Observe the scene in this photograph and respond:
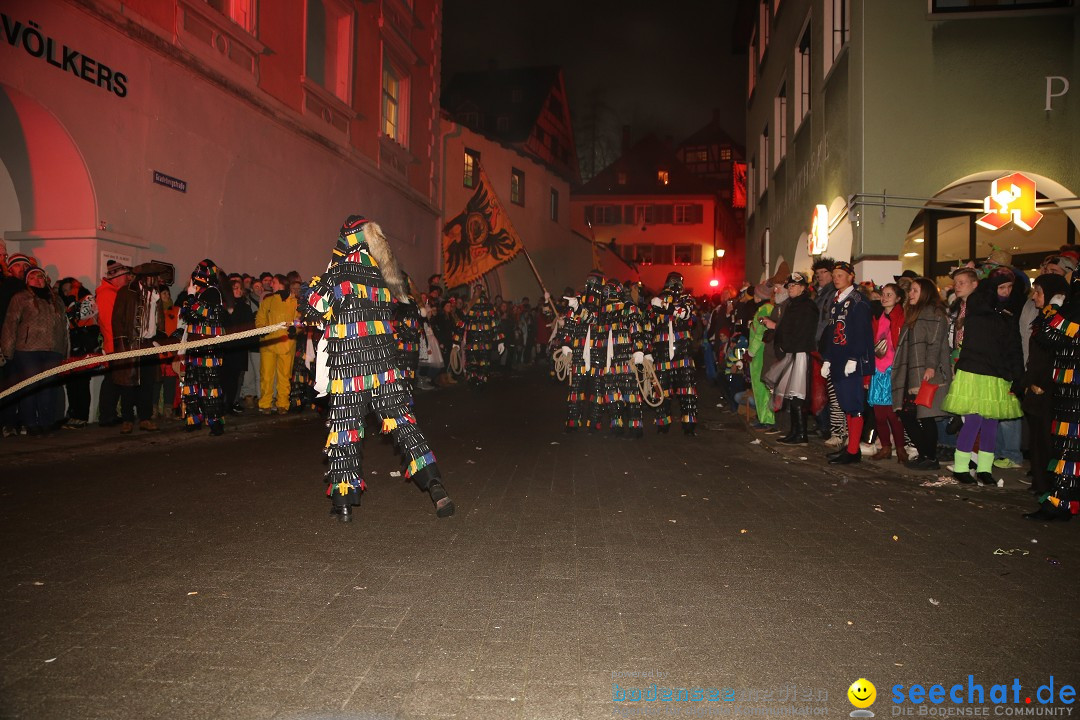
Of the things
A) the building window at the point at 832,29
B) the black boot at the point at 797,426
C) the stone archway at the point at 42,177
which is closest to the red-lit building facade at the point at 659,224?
the building window at the point at 832,29

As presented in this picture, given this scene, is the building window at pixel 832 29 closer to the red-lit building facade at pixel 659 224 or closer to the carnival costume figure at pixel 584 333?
the carnival costume figure at pixel 584 333

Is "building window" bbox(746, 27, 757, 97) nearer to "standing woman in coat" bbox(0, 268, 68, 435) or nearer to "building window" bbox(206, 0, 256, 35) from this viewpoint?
"building window" bbox(206, 0, 256, 35)

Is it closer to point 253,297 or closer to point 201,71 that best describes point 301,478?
point 253,297

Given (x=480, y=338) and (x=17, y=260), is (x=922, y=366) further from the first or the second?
(x=480, y=338)

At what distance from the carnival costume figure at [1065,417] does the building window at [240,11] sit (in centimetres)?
1395

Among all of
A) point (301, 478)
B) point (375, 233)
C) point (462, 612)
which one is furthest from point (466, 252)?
point (462, 612)

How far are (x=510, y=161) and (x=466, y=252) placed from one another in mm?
14931

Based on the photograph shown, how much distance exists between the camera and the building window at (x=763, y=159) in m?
23.5

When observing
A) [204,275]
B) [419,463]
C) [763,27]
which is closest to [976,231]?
[419,463]

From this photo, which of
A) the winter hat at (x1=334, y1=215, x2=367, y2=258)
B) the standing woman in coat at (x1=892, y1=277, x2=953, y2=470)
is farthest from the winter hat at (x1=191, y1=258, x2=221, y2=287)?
the standing woman in coat at (x1=892, y1=277, x2=953, y2=470)

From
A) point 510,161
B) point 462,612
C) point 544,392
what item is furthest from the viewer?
point 510,161

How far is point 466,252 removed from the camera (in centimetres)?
1997

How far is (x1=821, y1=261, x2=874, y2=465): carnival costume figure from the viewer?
834 centimetres

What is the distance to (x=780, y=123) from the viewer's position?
21156mm
